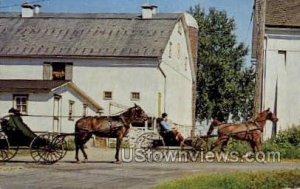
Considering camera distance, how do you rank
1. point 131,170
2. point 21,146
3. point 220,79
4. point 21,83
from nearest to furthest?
point 131,170 → point 21,146 → point 21,83 → point 220,79

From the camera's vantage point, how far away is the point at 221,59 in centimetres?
8781

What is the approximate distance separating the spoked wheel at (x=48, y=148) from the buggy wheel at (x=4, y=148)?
86 centimetres

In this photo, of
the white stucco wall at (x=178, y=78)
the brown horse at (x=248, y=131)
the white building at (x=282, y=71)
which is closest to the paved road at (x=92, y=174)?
the brown horse at (x=248, y=131)

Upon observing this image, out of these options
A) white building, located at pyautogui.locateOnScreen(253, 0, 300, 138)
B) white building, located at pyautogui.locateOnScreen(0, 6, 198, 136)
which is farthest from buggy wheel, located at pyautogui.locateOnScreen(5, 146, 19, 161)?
white building, located at pyautogui.locateOnScreen(0, 6, 198, 136)

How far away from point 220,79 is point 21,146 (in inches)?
2459

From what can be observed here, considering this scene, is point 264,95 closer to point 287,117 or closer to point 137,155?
point 287,117

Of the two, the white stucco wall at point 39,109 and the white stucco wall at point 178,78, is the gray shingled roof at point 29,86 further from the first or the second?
the white stucco wall at point 178,78

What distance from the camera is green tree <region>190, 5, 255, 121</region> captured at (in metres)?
86.1

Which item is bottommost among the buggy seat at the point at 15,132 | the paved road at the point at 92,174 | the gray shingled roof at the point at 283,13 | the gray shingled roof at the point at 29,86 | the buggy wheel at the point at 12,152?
the paved road at the point at 92,174

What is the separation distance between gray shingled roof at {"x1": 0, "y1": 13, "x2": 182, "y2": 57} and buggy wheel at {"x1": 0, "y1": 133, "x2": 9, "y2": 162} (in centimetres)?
2711

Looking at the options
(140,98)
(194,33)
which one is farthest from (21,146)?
(194,33)

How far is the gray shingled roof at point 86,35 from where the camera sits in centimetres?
5438

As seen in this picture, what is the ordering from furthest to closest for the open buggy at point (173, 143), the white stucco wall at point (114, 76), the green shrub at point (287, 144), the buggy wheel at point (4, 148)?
1. the white stucco wall at point (114, 76)
2. the green shrub at point (287, 144)
3. the open buggy at point (173, 143)
4. the buggy wheel at point (4, 148)

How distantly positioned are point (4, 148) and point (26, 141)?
932mm
